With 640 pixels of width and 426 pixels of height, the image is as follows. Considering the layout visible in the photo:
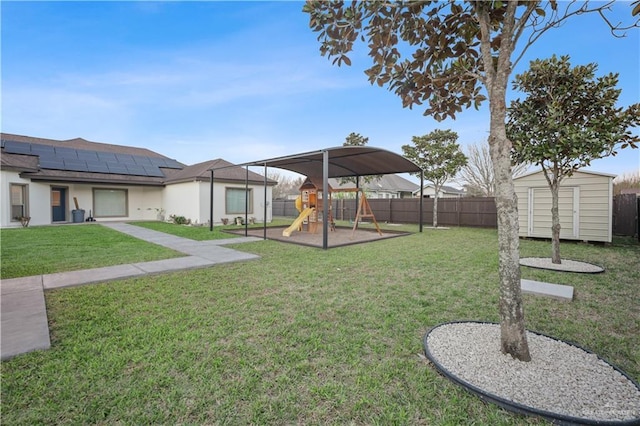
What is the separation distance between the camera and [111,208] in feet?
52.4

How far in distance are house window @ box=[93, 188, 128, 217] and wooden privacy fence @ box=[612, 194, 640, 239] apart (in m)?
22.7

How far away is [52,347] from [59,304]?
127cm

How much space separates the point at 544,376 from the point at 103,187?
19.5m

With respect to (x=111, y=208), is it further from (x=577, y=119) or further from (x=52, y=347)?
(x=577, y=119)

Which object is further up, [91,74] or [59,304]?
[91,74]

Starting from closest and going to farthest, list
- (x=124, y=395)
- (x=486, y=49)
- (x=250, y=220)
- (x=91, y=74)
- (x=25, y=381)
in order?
(x=124, y=395)
(x=25, y=381)
(x=486, y=49)
(x=91, y=74)
(x=250, y=220)

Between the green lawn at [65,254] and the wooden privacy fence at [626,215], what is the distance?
545 inches

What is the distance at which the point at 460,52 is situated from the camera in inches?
112

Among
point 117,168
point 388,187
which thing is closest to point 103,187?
point 117,168

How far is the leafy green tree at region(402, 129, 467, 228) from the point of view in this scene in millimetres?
13398

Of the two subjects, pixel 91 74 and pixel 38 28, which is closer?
pixel 38 28

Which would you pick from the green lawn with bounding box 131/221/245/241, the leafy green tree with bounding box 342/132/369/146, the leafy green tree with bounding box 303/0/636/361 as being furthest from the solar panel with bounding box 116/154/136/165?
the leafy green tree with bounding box 303/0/636/361

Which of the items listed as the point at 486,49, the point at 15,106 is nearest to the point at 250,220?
the point at 15,106

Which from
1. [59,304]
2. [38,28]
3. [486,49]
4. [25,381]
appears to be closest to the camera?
[25,381]
